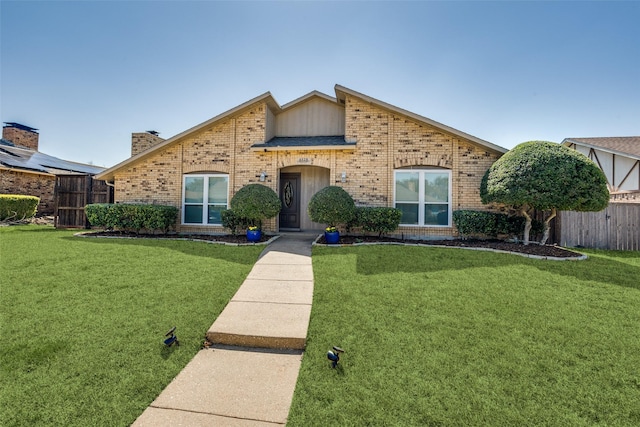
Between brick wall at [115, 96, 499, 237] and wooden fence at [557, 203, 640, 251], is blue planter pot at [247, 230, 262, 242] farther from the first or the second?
wooden fence at [557, 203, 640, 251]

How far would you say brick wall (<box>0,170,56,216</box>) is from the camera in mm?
16375

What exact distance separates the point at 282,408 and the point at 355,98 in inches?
416

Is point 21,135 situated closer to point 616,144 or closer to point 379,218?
point 379,218

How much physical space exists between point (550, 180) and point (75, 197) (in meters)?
18.7

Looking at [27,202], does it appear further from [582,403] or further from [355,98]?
[582,403]

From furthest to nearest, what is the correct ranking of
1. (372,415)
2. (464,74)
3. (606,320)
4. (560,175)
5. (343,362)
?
(464,74), (560,175), (606,320), (343,362), (372,415)

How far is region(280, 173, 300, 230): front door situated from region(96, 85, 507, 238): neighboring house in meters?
0.04

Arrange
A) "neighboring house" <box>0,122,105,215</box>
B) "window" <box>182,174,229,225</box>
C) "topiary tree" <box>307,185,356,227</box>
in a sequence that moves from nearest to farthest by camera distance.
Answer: "topiary tree" <box>307,185,356,227</box>, "window" <box>182,174,229,225</box>, "neighboring house" <box>0,122,105,215</box>

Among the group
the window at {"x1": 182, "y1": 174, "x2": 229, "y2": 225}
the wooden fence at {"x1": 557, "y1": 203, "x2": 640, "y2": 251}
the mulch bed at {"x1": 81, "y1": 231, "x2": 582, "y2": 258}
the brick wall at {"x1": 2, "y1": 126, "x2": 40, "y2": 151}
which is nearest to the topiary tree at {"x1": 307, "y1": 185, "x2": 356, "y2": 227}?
the mulch bed at {"x1": 81, "y1": 231, "x2": 582, "y2": 258}

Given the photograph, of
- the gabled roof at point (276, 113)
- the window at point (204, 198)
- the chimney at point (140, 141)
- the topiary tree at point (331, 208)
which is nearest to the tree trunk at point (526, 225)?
the gabled roof at point (276, 113)

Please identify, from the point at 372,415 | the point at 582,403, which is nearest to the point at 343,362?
the point at 372,415

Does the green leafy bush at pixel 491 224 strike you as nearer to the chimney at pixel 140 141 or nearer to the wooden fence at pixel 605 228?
the wooden fence at pixel 605 228

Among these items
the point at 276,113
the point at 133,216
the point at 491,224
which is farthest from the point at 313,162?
the point at 133,216

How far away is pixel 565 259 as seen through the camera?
6863 millimetres
